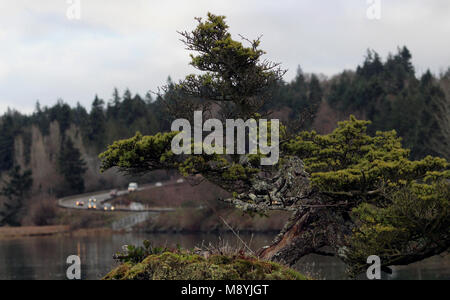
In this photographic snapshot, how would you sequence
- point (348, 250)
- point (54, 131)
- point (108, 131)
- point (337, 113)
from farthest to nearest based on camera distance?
point (54, 131) < point (108, 131) < point (337, 113) < point (348, 250)

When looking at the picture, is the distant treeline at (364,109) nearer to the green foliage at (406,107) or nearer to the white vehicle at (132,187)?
the green foliage at (406,107)

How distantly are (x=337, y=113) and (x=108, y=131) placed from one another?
3905cm

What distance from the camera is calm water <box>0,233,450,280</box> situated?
38.9 meters

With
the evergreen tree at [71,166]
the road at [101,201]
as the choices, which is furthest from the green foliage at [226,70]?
the evergreen tree at [71,166]

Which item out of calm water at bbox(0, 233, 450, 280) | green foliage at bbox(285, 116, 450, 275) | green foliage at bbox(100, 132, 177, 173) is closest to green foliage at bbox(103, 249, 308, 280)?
green foliage at bbox(285, 116, 450, 275)

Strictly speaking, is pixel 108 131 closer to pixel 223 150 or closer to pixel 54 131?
pixel 54 131

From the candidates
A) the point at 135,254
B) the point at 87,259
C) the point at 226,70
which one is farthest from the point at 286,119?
the point at 135,254

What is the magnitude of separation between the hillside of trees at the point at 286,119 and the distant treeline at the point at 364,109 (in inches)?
3.5

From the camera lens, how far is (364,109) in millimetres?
76500

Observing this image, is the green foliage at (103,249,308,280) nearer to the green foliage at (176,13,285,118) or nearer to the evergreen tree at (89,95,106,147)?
the green foliage at (176,13,285,118)

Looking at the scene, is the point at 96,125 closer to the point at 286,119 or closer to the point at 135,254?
the point at 286,119

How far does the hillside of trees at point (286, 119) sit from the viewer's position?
60719 millimetres

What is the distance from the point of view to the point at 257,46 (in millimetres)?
19297
